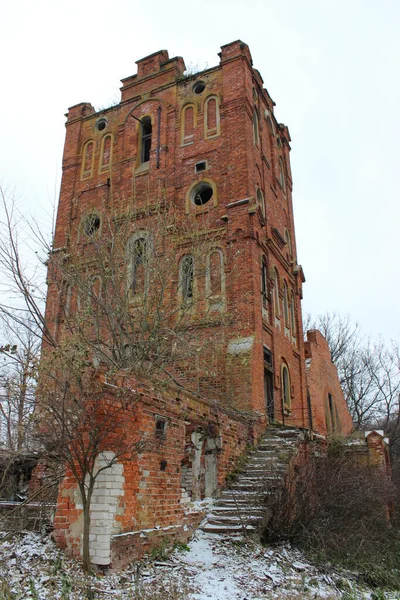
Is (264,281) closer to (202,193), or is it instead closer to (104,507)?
(202,193)

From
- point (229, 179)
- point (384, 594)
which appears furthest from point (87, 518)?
point (229, 179)

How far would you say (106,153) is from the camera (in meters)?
19.3

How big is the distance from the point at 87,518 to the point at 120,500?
1.98 ft

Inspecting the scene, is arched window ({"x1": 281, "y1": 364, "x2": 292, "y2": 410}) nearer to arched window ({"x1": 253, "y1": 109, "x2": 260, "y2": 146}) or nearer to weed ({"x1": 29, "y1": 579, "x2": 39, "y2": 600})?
arched window ({"x1": 253, "y1": 109, "x2": 260, "y2": 146})

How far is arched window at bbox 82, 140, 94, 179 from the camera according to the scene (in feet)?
63.5

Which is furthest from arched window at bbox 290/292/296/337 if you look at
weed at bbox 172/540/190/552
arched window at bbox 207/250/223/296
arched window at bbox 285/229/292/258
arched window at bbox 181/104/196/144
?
weed at bbox 172/540/190/552

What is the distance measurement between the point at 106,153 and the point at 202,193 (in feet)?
16.4

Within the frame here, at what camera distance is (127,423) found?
694 cm

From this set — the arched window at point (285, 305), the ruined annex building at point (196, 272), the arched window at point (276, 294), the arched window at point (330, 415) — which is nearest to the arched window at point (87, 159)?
the ruined annex building at point (196, 272)

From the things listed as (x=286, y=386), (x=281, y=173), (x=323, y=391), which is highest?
(x=281, y=173)

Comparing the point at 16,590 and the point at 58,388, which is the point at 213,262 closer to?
the point at 58,388

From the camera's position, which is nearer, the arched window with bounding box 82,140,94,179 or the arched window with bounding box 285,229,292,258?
the arched window with bounding box 82,140,94,179

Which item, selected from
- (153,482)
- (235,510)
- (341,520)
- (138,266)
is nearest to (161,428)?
(153,482)

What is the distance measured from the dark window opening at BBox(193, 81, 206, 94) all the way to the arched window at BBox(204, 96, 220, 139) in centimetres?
58
